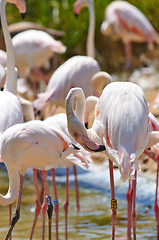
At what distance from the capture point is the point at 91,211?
18.5ft

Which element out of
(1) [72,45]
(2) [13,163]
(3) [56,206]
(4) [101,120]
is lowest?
(1) [72,45]

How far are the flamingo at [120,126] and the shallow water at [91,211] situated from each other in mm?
1177

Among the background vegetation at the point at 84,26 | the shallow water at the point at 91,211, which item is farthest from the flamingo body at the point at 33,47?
the background vegetation at the point at 84,26

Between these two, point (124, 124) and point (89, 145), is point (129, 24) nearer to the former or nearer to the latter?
point (124, 124)

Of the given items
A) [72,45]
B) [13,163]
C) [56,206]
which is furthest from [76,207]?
[72,45]

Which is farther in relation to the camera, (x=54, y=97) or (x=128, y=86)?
(x=54, y=97)

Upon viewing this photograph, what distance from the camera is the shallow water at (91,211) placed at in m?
4.91

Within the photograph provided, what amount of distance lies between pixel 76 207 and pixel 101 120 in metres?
1.96

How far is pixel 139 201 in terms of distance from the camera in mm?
5891

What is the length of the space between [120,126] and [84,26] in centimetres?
899

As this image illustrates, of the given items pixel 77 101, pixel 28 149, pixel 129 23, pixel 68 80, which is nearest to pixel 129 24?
pixel 129 23

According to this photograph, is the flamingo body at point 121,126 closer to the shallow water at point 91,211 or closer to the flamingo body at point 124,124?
the flamingo body at point 124,124

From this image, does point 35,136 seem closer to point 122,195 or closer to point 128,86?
point 128,86

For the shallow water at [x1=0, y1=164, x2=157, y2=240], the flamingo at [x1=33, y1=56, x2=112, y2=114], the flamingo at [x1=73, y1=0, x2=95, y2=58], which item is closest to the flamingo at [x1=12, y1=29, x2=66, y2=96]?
the flamingo at [x1=73, y1=0, x2=95, y2=58]
